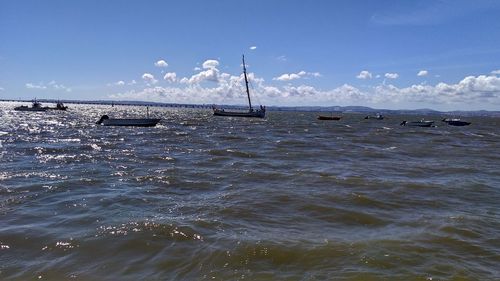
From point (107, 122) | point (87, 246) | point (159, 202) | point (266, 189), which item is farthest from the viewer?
point (107, 122)

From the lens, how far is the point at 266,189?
17.6 metres

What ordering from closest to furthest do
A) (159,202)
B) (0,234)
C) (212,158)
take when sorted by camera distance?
(0,234) < (159,202) < (212,158)

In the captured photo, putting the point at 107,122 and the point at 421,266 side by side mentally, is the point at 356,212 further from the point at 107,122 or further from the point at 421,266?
the point at 107,122

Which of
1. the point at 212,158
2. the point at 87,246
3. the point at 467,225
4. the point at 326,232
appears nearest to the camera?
the point at 87,246

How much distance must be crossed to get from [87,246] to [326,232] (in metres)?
6.11

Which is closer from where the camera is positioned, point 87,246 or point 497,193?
point 87,246

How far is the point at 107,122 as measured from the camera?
72.6 m

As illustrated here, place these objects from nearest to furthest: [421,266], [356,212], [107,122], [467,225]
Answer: [421,266]
[467,225]
[356,212]
[107,122]

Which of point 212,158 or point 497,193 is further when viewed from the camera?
point 212,158

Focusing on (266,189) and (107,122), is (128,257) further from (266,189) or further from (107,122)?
(107,122)

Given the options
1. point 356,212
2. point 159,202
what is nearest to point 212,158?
point 159,202

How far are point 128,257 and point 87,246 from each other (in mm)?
1259

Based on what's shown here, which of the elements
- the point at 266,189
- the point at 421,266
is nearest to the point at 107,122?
the point at 266,189

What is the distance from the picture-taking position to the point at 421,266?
9.24m
